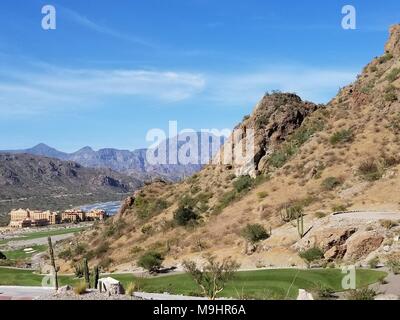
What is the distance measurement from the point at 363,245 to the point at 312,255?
3.22 metres

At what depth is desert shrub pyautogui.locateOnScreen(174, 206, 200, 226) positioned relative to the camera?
5462 cm

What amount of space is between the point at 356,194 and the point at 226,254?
12.6m

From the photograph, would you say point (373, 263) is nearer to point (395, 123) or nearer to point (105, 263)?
point (395, 123)

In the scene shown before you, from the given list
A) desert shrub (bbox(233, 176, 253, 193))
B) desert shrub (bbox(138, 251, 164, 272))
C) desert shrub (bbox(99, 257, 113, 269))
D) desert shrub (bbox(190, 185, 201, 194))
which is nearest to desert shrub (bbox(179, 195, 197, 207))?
desert shrub (bbox(190, 185, 201, 194))

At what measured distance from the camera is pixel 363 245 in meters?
30.9

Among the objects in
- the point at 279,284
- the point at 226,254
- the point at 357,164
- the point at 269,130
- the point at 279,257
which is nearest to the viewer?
the point at 279,284

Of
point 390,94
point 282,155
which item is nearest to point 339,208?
point 282,155

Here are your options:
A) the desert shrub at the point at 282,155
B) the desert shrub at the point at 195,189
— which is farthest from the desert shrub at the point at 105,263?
the desert shrub at the point at 282,155

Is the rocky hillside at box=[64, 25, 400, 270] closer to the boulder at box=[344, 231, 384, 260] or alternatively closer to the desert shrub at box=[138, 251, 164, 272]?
the boulder at box=[344, 231, 384, 260]

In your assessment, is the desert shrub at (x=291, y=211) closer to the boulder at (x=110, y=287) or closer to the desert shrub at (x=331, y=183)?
the desert shrub at (x=331, y=183)

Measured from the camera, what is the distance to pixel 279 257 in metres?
34.4

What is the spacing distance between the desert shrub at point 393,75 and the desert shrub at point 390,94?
7.33 feet
